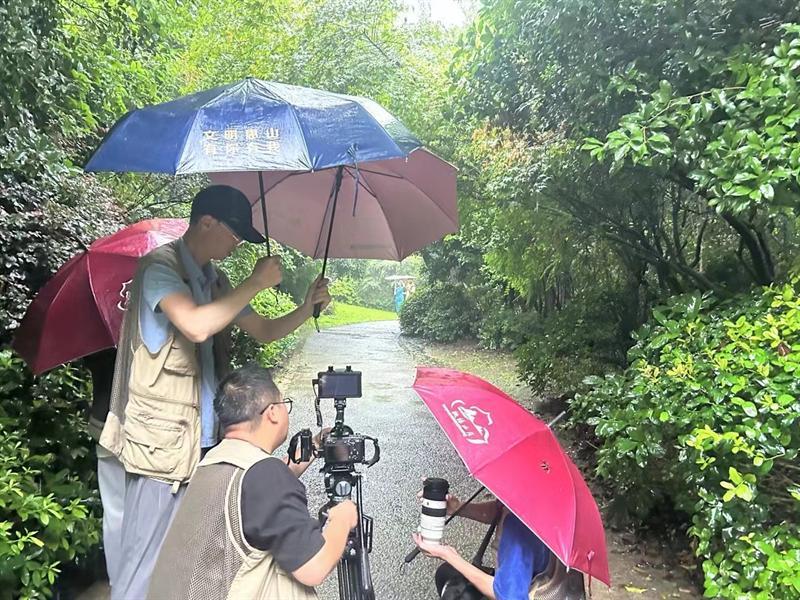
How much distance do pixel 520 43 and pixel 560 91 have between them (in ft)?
1.37

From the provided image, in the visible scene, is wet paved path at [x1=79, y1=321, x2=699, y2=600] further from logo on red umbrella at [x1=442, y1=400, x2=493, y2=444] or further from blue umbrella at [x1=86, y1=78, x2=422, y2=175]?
blue umbrella at [x1=86, y1=78, x2=422, y2=175]

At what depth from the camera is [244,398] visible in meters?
1.71

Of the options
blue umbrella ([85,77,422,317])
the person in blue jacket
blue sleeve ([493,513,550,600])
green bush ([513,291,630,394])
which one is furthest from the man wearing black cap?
green bush ([513,291,630,394])

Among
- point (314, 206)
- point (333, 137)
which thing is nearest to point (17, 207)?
point (314, 206)

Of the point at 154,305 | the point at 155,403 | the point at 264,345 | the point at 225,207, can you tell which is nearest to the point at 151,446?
the point at 155,403

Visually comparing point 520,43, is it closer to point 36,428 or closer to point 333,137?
point 333,137

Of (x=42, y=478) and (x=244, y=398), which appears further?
(x=42, y=478)

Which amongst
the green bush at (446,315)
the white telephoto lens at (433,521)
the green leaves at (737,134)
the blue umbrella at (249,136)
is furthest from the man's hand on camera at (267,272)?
the green bush at (446,315)

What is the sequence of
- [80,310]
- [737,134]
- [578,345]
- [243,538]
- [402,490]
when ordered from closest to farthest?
1. [243,538]
2. [737,134]
3. [80,310]
4. [402,490]
5. [578,345]

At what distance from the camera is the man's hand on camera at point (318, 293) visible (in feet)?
8.63

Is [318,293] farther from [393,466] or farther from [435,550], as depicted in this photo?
[393,466]

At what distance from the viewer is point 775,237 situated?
4.74 metres

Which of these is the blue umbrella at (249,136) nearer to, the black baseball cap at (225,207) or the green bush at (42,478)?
the black baseball cap at (225,207)

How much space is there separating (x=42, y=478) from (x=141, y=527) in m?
0.96
